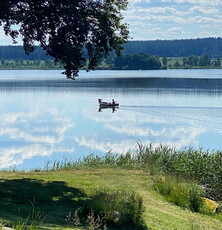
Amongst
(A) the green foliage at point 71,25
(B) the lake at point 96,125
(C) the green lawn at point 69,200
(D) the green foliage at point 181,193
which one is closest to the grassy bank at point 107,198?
(C) the green lawn at point 69,200

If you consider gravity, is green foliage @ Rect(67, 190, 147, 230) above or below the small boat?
above

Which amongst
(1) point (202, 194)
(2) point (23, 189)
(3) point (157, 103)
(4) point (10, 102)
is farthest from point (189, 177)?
(4) point (10, 102)

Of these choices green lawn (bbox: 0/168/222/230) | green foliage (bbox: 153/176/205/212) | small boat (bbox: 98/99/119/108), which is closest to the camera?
green lawn (bbox: 0/168/222/230)

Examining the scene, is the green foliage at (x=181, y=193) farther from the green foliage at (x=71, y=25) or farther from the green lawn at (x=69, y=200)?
the green foliage at (x=71, y=25)

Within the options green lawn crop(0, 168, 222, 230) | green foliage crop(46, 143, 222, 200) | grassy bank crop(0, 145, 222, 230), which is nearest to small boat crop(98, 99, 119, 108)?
green foliage crop(46, 143, 222, 200)

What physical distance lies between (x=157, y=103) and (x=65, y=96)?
20.3 metres

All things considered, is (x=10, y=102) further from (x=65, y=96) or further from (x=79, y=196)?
(x=79, y=196)

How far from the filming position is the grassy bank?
1189 centimetres

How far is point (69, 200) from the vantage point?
558 inches

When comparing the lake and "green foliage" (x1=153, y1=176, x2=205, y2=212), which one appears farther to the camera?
the lake

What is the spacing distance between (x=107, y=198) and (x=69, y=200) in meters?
1.75

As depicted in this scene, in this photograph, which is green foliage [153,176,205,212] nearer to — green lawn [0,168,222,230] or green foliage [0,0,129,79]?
green lawn [0,168,222,230]

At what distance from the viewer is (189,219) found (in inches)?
518

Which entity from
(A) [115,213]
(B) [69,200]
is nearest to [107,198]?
(A) [115,213]
